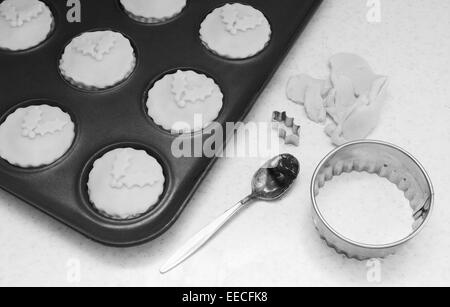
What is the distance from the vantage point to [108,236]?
3.74 ft

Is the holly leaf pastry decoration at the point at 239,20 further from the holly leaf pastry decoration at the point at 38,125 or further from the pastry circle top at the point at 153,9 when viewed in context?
the holly leaf pastry decoration at the point at 38,125

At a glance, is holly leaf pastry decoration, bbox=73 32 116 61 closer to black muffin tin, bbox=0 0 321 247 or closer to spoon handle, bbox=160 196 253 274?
black muffin tin, bbox=0 0 321 247

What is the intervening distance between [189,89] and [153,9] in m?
0.27

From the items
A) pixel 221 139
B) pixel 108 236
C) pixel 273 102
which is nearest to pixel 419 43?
pixel 273 102

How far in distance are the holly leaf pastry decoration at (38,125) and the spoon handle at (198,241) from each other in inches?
15.7

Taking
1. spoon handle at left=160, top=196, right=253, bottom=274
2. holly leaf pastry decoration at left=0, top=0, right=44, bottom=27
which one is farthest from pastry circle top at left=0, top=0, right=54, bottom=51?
spoon handle at left=160, top=196, right=253, bottom=274

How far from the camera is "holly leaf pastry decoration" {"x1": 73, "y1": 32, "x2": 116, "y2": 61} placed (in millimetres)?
1371

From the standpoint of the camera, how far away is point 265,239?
121cm

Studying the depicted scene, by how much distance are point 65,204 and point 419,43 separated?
101 cm

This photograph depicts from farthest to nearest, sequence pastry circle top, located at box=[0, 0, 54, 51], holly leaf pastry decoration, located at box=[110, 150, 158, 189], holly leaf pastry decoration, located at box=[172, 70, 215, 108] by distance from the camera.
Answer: pastry circle top, located at box=[0, 0, 54, 51], holly leaf pastry decoration, located at box=[172, 70, 215, 108], holly leaf pastry decoration, located at box=[110, 150, 158, 189]

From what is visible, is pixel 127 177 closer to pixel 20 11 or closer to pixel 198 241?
pixel 198 241

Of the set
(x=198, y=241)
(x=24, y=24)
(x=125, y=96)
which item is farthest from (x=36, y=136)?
(x=198, y=241)

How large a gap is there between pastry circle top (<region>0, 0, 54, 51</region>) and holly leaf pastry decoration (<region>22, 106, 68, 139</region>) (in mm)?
229
